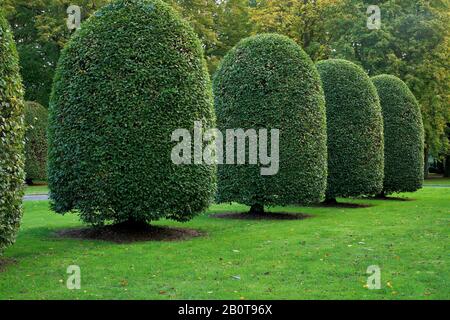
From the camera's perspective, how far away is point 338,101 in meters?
19.2

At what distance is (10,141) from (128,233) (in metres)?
4.14

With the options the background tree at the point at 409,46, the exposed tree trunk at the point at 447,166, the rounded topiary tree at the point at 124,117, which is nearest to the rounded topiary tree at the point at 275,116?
the rounded topiary tree at the point at 124,117

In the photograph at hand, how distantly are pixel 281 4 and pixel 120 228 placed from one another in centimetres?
2801

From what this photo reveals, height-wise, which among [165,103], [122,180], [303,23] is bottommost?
[122,180]

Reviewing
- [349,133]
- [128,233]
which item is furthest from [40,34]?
[128,233]

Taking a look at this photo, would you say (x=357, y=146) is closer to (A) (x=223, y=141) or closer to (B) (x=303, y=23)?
(A) (x=223, y=141)

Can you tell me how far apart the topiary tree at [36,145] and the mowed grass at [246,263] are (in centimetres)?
1745

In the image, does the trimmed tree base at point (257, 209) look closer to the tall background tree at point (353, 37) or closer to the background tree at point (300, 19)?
the tall background tree at point (353, 37)

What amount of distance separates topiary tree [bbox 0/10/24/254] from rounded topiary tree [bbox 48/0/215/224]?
7.80 ft

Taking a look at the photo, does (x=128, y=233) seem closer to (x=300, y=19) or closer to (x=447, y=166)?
(x=300, y=19)

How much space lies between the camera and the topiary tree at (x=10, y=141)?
7.88 metres
